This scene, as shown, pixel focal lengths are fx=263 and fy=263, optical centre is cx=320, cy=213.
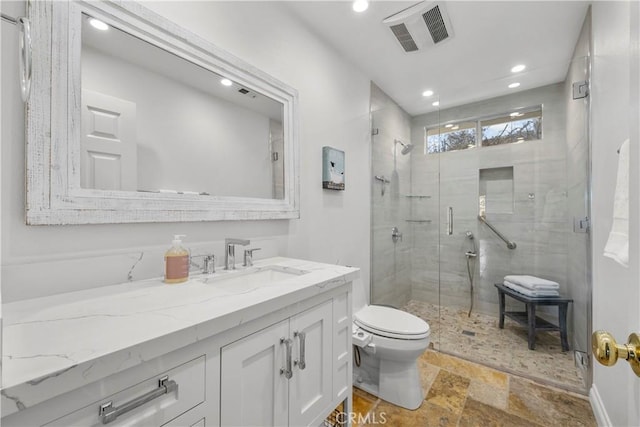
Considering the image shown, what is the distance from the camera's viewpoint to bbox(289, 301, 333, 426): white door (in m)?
0.93

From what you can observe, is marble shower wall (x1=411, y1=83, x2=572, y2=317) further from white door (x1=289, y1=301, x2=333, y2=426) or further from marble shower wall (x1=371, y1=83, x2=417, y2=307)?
white door (x1=289, y1=301, x2=333, y2=426)

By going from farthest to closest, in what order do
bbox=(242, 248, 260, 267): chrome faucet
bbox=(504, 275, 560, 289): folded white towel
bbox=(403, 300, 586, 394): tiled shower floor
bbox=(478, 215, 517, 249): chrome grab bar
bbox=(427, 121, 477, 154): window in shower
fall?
bbox=(427, 121, 477, 154): window in shower, bbox=(478, 215, 517, 249): chrome grab bar, bbox=(504, 275, 560, 289): folded white towel, bbox=(403, 300, 586, 394): tiled shower floor, bbox=(242, 248, 260, 267): chrome faucet

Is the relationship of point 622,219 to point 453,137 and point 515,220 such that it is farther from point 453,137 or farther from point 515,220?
point 453,137

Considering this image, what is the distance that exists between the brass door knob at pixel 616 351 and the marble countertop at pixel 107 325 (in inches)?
28.9

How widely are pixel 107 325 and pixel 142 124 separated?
77 cm

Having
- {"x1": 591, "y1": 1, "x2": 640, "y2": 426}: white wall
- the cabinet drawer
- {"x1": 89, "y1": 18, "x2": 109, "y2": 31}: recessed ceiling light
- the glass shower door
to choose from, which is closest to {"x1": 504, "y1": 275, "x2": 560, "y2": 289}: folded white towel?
the glass shower door

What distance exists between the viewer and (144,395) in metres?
0.57

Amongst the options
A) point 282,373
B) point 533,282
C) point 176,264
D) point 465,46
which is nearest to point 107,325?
point 176,264

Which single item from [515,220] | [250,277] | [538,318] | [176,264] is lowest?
[538,318]

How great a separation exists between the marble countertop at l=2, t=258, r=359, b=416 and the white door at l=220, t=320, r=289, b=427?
0.09m

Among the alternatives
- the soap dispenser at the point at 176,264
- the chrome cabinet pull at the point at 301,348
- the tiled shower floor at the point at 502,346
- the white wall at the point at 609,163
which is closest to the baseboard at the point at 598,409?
the white wall at the point at 609,163

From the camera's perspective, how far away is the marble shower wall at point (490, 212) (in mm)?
2256

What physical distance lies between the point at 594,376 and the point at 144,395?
237 cm

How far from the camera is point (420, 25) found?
179 cm
